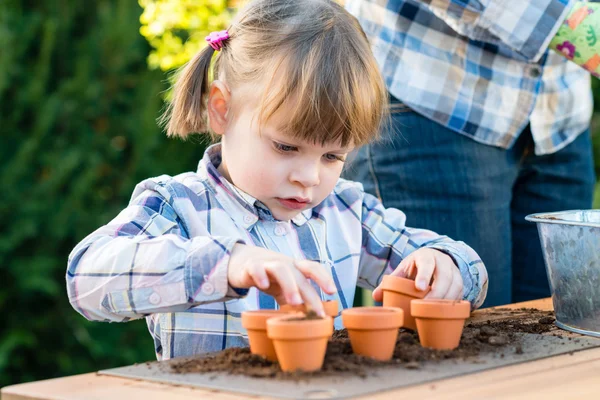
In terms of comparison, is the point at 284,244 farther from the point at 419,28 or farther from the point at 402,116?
the point at 419,28

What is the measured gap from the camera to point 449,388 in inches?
46.5

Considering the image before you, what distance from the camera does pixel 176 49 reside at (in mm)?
5152

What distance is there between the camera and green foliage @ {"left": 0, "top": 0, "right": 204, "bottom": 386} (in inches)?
136

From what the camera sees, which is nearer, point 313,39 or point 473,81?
point 313,39

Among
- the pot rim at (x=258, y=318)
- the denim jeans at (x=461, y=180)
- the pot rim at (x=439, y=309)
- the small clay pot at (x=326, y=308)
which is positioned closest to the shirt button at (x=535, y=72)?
the denim jeans at (x=461, y=180)

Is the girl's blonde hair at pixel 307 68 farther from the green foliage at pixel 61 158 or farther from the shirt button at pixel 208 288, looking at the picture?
the green foliage at pixel 61 158

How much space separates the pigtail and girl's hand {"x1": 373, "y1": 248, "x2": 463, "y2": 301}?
1.97 ft

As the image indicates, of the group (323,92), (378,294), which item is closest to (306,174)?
(323,92)

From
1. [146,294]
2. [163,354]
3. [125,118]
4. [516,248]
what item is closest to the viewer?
[146,294]

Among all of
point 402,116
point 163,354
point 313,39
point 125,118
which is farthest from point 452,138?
point 125,118

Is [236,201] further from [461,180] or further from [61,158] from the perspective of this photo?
[61,158]

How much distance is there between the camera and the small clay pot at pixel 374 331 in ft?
4.25

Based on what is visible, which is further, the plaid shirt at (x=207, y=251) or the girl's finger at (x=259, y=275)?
the plaid shirt at (x=207, y=251)

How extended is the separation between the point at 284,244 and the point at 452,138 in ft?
1.93
